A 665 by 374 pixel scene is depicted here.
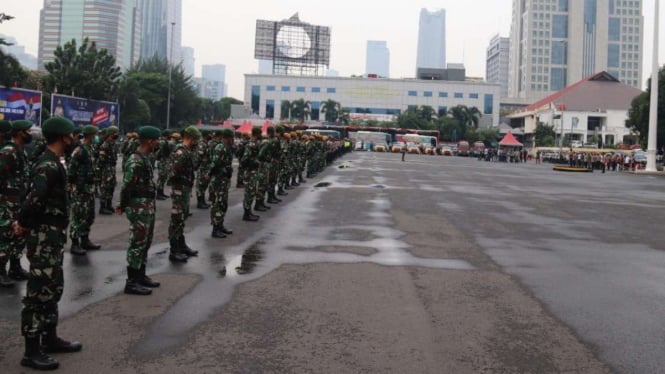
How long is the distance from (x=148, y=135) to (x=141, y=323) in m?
2.21

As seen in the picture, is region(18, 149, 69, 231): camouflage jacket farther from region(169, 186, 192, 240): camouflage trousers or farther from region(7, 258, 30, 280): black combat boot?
region(169, 186, 192, 240): camouflage trousers

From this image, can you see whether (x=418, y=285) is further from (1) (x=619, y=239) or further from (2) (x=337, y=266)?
(1) (x=619, y=239)

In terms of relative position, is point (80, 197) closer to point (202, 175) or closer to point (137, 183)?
point (137, 183)

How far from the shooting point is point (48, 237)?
5039 millimetres

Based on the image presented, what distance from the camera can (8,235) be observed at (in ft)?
24.4

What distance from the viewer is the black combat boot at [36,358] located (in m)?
4.75

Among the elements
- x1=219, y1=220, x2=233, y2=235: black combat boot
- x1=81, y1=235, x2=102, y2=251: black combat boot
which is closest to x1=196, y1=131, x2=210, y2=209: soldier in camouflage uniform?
x1=219, y1=220, x2=233, y2=235: black combat boot

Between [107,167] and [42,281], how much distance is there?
9.32 m

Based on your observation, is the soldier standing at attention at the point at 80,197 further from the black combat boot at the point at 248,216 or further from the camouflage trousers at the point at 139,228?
the black combat boot at the point at 248,216

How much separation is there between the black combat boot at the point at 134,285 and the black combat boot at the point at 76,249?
7.66 feet

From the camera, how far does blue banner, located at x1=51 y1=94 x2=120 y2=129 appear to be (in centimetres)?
3581

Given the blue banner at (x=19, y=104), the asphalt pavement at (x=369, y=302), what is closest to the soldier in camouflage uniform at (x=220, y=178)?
the asphalt pavement at (x=369, y=302)

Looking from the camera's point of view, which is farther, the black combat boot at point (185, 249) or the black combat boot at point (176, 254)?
the black combat boot at point (185, 249)

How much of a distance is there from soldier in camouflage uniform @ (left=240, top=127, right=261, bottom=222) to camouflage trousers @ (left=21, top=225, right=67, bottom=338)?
775 cm
